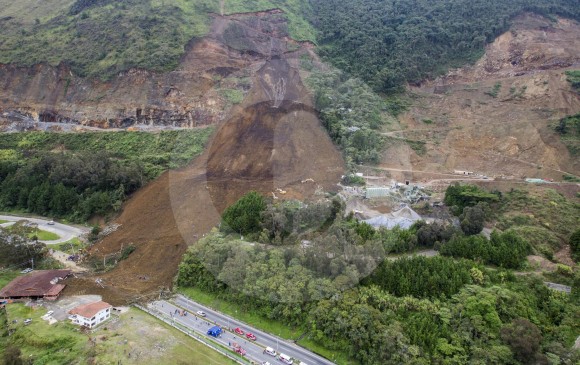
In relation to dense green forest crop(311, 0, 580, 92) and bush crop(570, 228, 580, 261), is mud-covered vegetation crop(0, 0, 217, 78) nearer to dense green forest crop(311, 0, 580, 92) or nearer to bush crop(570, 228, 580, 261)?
dense green forest crop(311, 0, 580, 92)

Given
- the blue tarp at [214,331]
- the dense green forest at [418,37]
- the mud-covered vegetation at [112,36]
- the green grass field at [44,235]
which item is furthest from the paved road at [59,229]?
the dense green forest at [418,37]

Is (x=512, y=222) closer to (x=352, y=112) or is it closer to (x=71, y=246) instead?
(x=352, y=112)

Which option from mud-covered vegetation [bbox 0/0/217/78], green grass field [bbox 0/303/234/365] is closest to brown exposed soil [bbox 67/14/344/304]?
green grass field [bbox 0/303/234/365]

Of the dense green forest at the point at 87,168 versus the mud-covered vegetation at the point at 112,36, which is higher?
the mud-covered vegetation at the point at 112,36

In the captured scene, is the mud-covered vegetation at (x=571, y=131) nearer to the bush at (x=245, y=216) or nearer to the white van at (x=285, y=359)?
the bush at (x=245, y=216)

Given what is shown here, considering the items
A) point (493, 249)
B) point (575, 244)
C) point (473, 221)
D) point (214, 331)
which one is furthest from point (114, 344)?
point (575, 244)
